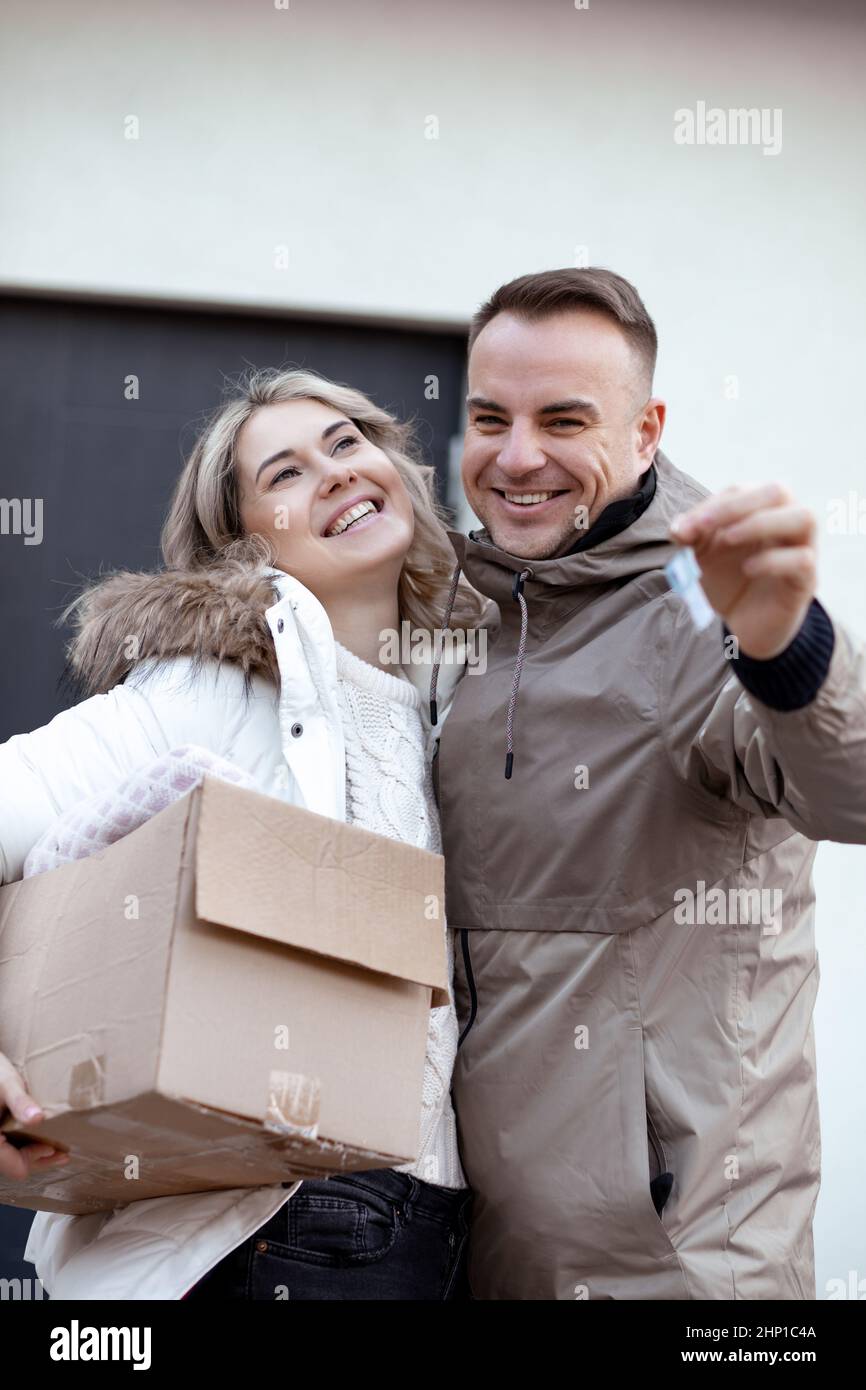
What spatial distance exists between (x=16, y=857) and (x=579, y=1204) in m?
0.79

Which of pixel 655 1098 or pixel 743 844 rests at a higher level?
pixel 743 844

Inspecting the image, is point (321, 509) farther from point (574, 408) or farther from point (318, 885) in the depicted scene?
point (318, 885)

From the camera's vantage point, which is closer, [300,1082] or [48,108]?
[300,1082]

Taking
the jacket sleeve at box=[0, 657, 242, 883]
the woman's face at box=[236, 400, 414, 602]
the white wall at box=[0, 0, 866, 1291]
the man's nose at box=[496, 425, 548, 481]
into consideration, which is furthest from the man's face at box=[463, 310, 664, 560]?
the white wall at box=[0, 0, 866, 1291]

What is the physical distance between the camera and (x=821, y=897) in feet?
10.9

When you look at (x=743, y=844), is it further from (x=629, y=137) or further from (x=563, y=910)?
(x=629, y=137)

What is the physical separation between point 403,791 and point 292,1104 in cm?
66

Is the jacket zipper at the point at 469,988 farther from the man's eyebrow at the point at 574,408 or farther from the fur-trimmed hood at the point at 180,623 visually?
the man's eyebrow at the point at 574,408

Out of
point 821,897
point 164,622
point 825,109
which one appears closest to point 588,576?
point 164,622

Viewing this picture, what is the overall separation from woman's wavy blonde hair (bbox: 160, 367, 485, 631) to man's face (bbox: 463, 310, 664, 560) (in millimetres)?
310

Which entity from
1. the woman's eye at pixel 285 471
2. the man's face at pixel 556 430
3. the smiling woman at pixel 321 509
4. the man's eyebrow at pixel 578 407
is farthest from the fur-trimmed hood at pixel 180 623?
the man's eyebrow at pixel 578 407

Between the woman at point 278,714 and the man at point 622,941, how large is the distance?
10 centimetres

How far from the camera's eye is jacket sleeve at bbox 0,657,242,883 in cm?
177

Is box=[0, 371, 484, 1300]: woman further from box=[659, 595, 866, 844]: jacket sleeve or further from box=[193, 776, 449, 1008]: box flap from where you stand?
box=[659, 595, 866, 844]: jacket sleeve
